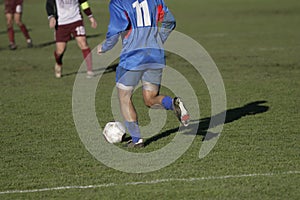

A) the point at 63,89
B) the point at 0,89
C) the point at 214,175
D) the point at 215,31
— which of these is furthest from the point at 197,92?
the point at 215,31

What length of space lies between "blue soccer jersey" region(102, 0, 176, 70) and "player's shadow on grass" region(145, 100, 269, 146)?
1.09 m

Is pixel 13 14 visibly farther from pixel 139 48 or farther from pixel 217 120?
pixel 139 48

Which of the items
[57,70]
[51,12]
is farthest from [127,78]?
[57,70]

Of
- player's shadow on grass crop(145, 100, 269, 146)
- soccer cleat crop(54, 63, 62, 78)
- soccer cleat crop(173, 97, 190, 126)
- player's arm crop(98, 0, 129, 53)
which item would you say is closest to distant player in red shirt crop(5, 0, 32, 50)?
soccer cleat crop(54, 63, 62, 78)

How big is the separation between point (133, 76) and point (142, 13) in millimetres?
760

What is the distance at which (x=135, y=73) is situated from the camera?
8234mm

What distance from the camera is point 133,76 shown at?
8.23 m

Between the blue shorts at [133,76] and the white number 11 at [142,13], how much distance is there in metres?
0.60

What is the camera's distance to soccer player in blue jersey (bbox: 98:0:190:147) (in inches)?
313

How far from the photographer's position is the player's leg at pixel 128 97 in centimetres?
823

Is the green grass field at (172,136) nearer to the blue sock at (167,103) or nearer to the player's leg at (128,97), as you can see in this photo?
the player's leg at (128,97)

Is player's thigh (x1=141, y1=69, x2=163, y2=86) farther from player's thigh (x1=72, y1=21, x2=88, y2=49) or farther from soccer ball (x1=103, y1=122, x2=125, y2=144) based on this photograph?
player's thigh (x1=72, y1=21, x2=88, y2=49)

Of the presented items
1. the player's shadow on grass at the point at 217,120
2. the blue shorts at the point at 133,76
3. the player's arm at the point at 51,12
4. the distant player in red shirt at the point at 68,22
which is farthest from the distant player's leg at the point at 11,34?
the blue shorts at the point at 133,76

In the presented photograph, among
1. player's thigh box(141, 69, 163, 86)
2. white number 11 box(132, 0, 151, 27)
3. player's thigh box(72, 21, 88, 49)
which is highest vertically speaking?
white number 11 box(132, 0, 151, 27)
